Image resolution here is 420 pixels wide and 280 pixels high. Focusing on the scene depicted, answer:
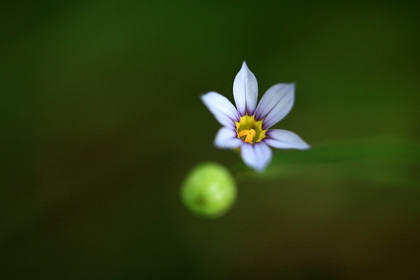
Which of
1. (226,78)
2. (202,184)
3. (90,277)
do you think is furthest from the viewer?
(226,78)

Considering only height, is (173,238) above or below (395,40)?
below

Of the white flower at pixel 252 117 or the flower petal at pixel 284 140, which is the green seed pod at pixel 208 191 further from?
the flower petal at pixel 284 140

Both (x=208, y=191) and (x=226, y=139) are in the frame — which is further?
(x=208, y=191)

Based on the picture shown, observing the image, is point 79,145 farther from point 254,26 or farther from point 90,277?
point 254,26

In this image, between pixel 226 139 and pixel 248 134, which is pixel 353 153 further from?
pixel 226 139

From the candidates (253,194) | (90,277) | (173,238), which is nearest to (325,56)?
(253,194)

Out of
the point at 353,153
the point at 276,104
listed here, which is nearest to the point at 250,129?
the point at 276,104
